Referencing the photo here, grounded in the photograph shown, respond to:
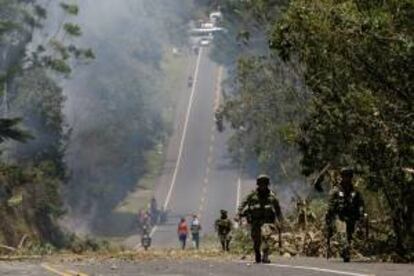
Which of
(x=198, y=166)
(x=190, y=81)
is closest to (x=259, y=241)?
(x=198, y=166)

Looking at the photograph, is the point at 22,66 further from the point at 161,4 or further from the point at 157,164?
the point at 161,4

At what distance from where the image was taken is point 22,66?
60344mm

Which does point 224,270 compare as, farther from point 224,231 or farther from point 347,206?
point 224,231

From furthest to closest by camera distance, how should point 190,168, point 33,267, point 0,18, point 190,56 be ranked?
point 190,56 → point 190,168 → point 0,18 → point 33,267

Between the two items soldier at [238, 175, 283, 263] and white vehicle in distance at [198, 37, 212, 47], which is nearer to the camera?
soldier at [238, 175, 283, 263]

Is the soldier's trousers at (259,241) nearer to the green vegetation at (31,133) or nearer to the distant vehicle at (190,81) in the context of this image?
the green vegetation at (31,133)

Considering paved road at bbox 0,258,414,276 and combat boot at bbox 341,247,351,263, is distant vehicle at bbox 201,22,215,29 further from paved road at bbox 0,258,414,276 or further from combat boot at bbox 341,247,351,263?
paved road at bbox 0,258,414,276

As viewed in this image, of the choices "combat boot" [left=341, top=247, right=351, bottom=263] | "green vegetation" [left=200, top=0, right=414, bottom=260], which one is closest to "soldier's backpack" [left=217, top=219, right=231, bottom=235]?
"green vegetation" [left=200, top=0, right=414, bottom=260]

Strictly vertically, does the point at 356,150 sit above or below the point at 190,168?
below

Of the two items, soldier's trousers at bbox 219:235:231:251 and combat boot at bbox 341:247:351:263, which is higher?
soldier's trousers at bbox 219:235:231:251

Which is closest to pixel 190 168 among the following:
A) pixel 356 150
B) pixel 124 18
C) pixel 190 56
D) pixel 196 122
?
pixel 196 122

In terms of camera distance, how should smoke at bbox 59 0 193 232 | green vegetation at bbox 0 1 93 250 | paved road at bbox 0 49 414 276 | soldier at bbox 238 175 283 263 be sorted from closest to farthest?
paved road at bbox 0 49 414 276 → soldier at bbox 238 175 283 263 → green vegetation at bbox 0 1 93 250 → smoke at bbox 59 0 193 232

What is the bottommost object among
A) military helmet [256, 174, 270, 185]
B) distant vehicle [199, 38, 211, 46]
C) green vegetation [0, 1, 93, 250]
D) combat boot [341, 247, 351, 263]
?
combat boot [341, 247, 351, 263]

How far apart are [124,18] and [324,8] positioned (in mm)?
79599
